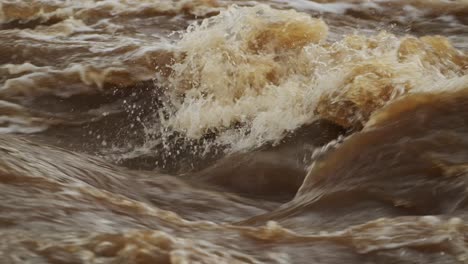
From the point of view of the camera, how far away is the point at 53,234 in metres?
2.68

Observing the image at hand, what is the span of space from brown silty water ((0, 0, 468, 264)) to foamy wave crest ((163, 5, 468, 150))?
0.04 feet

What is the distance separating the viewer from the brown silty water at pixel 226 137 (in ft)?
9.23

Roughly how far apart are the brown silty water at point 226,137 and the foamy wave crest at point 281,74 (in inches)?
0.5

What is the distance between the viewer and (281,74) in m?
5.47

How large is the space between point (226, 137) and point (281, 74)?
74 centimetres

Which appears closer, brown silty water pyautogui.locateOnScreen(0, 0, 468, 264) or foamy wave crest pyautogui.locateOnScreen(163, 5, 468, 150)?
brown silty water pyautogui.locateOnScreen(0, 0, 468, 264)

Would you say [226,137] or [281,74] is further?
[281,74]

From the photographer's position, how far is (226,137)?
4.96 m

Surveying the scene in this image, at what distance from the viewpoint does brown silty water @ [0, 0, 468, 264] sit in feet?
9.23

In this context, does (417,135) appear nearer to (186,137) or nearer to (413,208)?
(413,208)

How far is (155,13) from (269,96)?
2.74 meters

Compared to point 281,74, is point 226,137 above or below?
below

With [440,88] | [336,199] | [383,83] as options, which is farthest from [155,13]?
[336,199]

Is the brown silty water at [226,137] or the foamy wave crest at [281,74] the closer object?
the brown silty water at [226,137]
